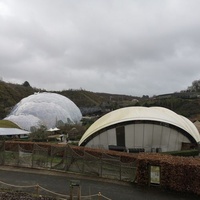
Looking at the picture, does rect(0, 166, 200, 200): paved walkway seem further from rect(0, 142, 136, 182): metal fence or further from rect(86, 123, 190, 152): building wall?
rect(86, 123, 190, 152): building wall

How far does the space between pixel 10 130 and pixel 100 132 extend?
24.8m

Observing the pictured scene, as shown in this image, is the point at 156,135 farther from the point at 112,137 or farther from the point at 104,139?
the point at 104,139

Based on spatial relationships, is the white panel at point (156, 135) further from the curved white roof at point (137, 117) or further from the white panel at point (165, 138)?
the curved white roof at point (137, 117)

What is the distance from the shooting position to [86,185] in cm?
1559

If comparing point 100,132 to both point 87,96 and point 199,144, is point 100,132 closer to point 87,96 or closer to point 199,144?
point 199,144

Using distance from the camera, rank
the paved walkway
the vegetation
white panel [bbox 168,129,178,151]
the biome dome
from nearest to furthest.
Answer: the paved walkway
white panel [bbox 168,129,178,151]
the biome dome
the vegetation

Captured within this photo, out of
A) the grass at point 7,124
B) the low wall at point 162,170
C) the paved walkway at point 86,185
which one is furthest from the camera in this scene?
the grass at point 7,124

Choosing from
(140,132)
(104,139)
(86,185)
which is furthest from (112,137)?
(86,185)

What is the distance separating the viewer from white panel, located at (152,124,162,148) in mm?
29562

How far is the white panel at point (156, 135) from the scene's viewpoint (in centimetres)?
2956

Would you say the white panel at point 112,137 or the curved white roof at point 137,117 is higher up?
the curved white roof at point 137,117

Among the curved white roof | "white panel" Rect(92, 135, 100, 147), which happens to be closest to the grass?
the curved white roof

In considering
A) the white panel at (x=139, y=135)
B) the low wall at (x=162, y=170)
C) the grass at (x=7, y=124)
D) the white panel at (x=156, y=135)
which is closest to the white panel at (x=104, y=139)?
the white panel at (x=139, y=135)

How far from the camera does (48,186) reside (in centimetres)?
1516
